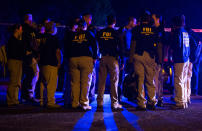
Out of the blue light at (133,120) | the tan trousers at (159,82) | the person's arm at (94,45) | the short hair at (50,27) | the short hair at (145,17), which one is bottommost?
the blue light at (133,120)

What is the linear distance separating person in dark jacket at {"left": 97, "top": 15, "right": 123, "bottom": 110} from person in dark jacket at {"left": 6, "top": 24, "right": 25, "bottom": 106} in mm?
2147

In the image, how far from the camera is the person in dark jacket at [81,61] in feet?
17.1

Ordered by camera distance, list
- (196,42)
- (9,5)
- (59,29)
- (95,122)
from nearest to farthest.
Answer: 1. (95,122)
2. (196,42)
3. (59,29)
4. (9,5)

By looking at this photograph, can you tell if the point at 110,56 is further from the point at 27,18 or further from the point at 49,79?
the point at 27,18

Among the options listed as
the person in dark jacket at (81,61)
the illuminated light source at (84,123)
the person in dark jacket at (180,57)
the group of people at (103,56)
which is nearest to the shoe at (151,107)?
the group of people at (103,56)

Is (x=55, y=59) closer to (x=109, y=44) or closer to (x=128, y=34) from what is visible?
(x=109, y=44)

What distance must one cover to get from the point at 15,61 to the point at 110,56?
2.52 meters

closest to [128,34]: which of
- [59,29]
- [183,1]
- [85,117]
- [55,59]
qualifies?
[55,59]

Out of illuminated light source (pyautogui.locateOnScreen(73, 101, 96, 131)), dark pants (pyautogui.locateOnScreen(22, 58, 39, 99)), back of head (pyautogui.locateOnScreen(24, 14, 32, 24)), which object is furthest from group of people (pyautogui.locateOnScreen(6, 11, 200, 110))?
illuminated light source (pyautogui.locateOnScreen(73, 101, 96, 131))

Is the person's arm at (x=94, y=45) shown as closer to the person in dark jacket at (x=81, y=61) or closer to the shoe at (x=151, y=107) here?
the person in dark jacket at (x=81, y=61)

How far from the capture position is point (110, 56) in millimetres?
5355

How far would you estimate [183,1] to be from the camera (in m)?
21.4

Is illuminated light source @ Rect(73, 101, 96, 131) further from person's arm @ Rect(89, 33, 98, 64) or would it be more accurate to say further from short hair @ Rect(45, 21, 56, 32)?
short hair @ Rect(45, 21, 56, 32)

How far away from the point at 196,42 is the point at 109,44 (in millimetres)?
2684
